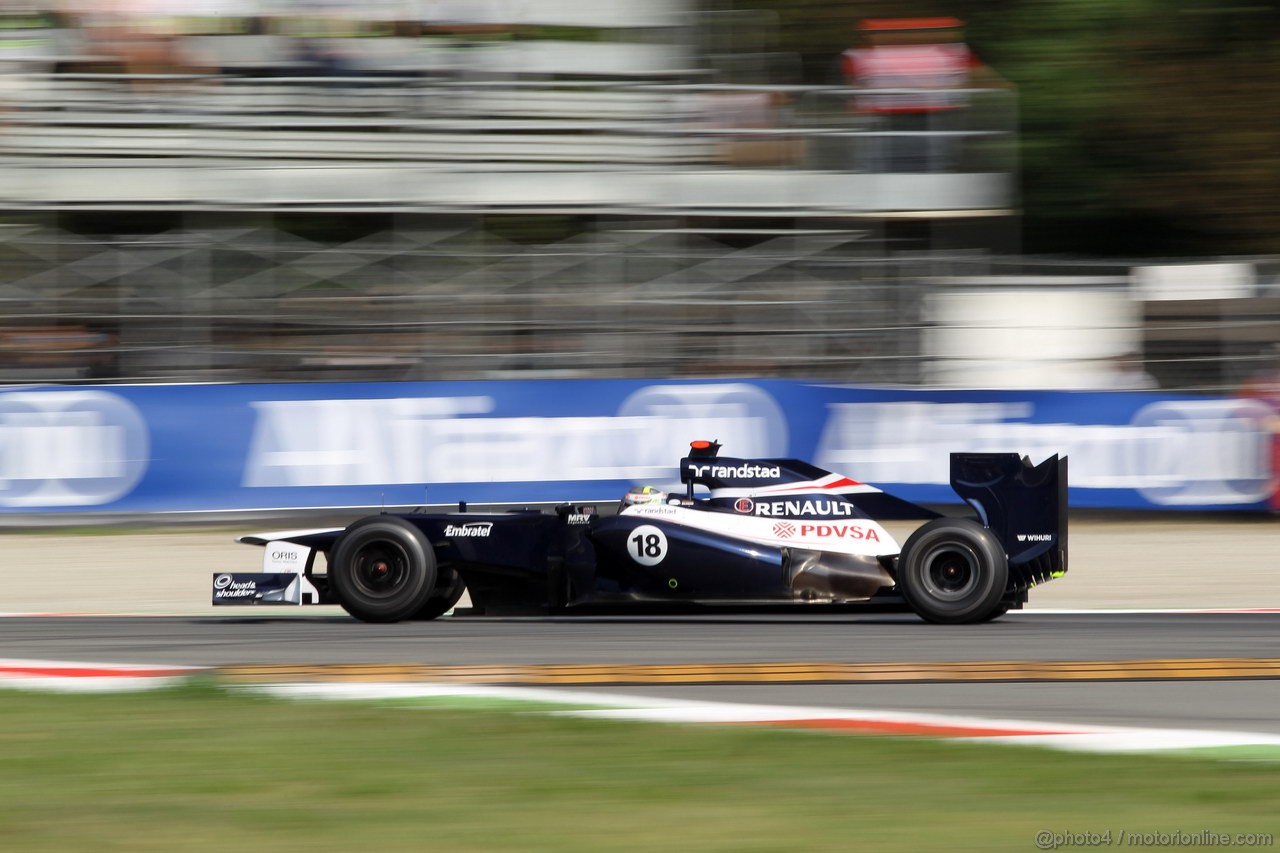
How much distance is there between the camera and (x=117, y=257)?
14.9 m

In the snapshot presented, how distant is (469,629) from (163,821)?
392 cm

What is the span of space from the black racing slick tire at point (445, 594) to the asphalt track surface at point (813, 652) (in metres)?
0.23

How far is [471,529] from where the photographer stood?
876 centimetres

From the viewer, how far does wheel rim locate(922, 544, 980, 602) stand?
8312 mm

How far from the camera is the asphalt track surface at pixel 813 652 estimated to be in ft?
21.0

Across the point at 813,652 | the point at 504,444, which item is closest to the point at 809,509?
the point at 813,652

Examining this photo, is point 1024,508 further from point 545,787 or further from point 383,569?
point 545,787

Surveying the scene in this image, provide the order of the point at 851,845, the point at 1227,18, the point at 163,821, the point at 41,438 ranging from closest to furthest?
the point at 851,845 < the point at 163,821 < the point at 41,438 < the point at 1227,18

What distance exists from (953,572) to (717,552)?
1.19m

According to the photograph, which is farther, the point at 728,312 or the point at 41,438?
the point at 728,312

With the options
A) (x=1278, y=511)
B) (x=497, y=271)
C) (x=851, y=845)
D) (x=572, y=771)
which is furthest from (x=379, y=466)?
(x=851, y=845)

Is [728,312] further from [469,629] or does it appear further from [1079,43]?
[1079,43]

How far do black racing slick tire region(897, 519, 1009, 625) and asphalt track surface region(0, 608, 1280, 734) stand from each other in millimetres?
133

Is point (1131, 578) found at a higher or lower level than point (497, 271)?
lower
